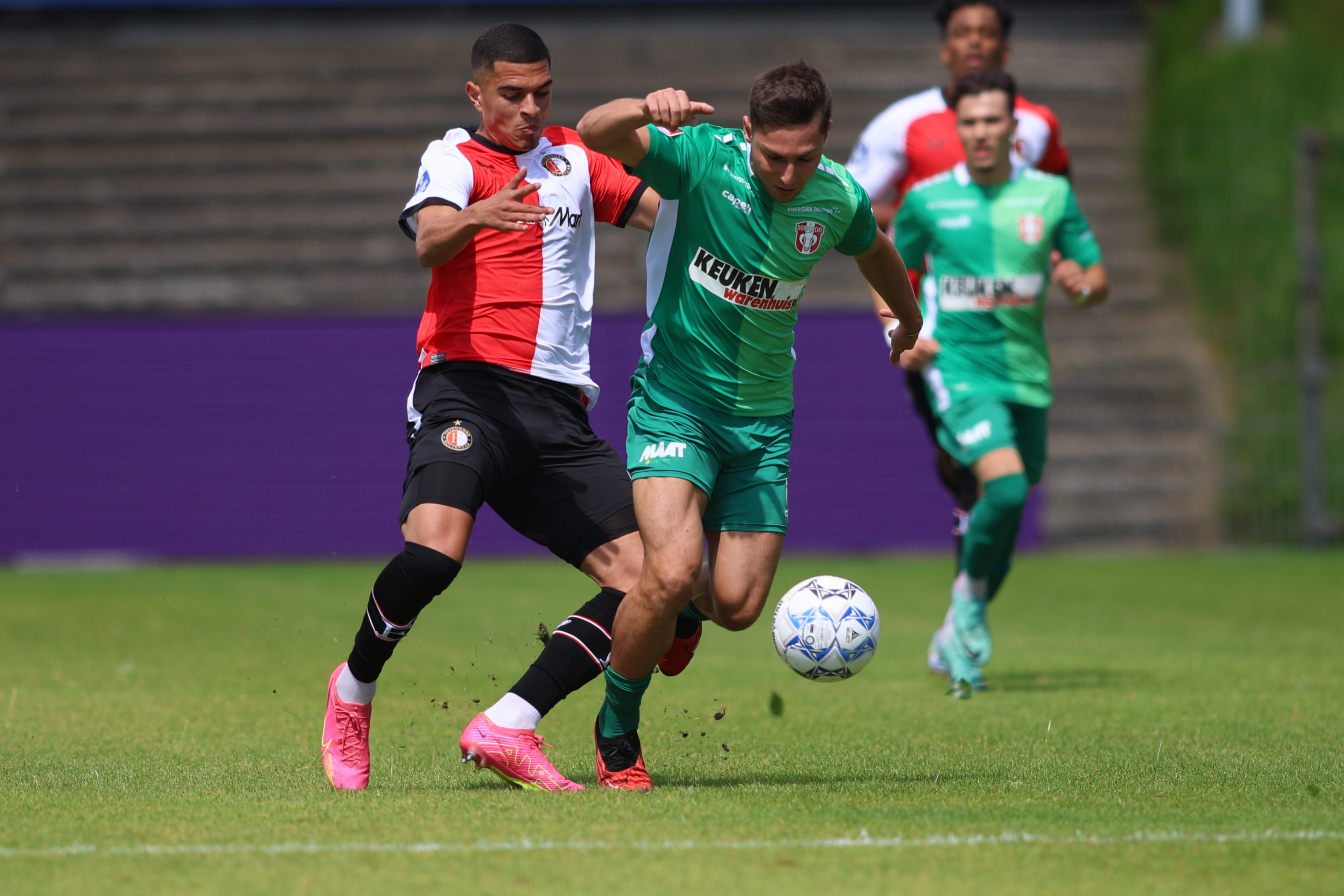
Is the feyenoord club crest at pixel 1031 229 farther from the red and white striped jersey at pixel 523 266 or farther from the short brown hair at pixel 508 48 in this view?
the short brown hair at pixel 508 48

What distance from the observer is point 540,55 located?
16.1ft

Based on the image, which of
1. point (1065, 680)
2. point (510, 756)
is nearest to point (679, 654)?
point (510, 756)

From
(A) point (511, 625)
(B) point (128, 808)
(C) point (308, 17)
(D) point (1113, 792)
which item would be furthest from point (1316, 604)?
(C) point (308, 17)

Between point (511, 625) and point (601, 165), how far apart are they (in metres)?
4.99

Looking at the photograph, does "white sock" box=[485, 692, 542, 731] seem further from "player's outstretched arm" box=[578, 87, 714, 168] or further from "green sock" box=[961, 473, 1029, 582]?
"green sock" box=[961, 473, 1029, 582]

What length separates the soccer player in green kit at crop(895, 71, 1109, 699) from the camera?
716 cm

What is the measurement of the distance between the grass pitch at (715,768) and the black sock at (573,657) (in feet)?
1.00

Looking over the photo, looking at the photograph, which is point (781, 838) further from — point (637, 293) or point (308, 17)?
point (308, 17)

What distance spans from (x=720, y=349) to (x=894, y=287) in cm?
65

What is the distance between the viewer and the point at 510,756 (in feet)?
14.9

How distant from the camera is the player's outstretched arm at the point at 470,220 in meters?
4.39

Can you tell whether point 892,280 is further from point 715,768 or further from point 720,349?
point 715,768

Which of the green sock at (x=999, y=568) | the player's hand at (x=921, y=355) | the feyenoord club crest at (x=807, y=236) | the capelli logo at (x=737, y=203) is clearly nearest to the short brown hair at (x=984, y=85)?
the player's hand at (x=921, y=355)

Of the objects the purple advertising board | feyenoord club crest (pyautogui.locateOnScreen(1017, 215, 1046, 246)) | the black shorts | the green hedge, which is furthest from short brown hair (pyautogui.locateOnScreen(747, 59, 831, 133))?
the green hedge
